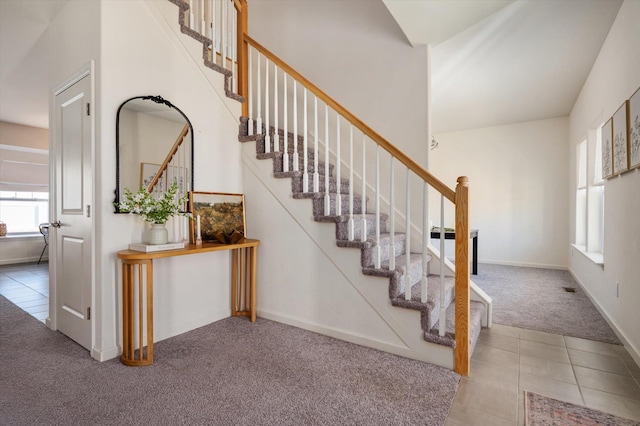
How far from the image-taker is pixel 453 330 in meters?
2.25

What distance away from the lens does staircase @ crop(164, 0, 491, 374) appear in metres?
2.21

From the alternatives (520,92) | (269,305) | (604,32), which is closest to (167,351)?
(269,305)

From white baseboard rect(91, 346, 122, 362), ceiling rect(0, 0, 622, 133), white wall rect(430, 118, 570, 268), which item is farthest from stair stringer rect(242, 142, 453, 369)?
white wall rect(430, 118, 570, 268)

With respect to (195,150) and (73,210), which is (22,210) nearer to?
(73,210)

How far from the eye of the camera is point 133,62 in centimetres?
245

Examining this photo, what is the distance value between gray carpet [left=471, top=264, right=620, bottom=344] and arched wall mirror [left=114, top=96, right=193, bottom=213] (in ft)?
10.5

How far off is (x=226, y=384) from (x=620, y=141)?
3542 mm

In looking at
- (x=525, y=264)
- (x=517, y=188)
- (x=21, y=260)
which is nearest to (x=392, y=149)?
(x=517, y=188)

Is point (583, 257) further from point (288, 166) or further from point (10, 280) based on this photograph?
point (10, 280)

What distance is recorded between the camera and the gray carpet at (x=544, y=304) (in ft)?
9.53

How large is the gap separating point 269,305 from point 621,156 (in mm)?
3269

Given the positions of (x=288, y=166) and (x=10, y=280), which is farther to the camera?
(x=10, y=280)

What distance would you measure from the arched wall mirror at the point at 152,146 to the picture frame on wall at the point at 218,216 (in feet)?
0.55

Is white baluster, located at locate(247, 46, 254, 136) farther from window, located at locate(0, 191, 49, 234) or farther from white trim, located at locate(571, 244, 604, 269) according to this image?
window, located at locate(0, 191, 49, 234)
